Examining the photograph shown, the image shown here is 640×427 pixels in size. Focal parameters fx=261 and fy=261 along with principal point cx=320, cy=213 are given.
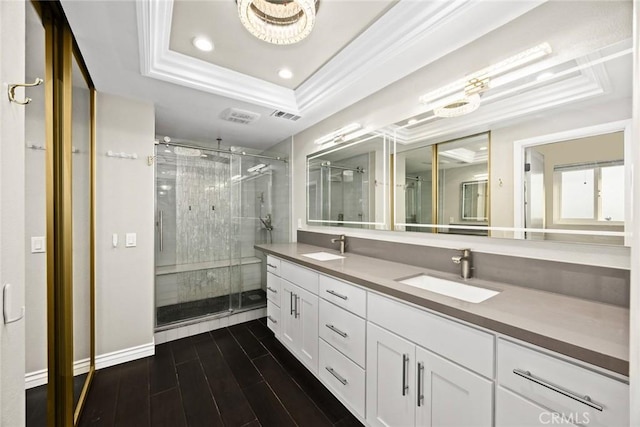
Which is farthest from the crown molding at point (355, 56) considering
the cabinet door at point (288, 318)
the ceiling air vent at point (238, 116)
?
the cabinet door at point (288, 318)

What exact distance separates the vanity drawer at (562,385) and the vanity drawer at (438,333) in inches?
2.4

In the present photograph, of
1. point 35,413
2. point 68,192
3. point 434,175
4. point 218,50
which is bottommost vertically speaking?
point 35,413

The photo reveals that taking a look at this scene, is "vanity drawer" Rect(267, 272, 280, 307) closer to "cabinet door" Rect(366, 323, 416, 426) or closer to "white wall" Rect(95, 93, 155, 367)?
"white wall" Rect(95, 93, 155, 367)

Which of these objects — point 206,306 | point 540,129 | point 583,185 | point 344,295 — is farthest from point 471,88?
point 206,306

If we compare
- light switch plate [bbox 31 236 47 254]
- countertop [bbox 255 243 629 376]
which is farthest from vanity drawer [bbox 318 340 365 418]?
light switch plate [bbox 31 236 47 254]

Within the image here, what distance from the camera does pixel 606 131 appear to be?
1.11m

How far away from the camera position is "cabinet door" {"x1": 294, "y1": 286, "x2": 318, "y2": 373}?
6.53 feet

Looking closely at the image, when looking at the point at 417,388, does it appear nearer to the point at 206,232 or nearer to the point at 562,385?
the point at 562,385

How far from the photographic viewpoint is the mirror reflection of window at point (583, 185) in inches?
43.1

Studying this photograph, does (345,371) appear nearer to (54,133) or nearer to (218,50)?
(54,133)

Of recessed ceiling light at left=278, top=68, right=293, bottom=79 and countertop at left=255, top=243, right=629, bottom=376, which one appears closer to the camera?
countertop at left=255, top=243, right=629, bottom=376

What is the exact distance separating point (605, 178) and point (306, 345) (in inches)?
80.9

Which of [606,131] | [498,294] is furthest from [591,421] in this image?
[606,131]

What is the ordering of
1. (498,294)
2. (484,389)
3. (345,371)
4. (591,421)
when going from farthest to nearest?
(345,371) < (498,294) < (484,389) < (591,421)
